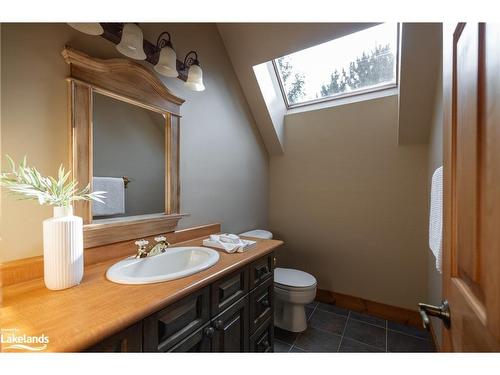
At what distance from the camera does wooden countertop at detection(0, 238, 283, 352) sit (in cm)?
56

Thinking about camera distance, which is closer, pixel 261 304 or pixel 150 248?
pixel 150 248

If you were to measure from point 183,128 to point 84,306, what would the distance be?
1169mm

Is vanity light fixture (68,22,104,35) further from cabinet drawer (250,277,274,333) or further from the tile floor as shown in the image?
the tile floor

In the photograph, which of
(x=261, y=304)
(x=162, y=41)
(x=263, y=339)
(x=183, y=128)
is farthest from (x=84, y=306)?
(x=162, y=41)

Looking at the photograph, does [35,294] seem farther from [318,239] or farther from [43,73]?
[318,239]

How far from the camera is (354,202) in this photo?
2.22 meters

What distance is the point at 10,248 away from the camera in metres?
0.84

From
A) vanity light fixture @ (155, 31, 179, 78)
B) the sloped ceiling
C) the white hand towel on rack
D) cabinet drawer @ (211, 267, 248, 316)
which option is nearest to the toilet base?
cabinet drawer @ (211, 267, 248, 316)

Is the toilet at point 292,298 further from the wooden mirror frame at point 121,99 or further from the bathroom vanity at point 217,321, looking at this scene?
the wooden mirror frame at point 121,99

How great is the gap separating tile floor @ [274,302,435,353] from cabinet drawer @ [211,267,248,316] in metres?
0.87

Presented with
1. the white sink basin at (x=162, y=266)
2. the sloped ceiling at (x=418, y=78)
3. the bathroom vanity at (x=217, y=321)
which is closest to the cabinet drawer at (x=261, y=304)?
the bathroom vanity at (x=217, y=321)

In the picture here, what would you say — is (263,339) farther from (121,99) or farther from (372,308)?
(121,99)

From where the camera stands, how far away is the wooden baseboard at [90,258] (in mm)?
806

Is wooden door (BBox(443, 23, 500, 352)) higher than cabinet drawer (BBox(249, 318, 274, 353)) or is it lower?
higher
